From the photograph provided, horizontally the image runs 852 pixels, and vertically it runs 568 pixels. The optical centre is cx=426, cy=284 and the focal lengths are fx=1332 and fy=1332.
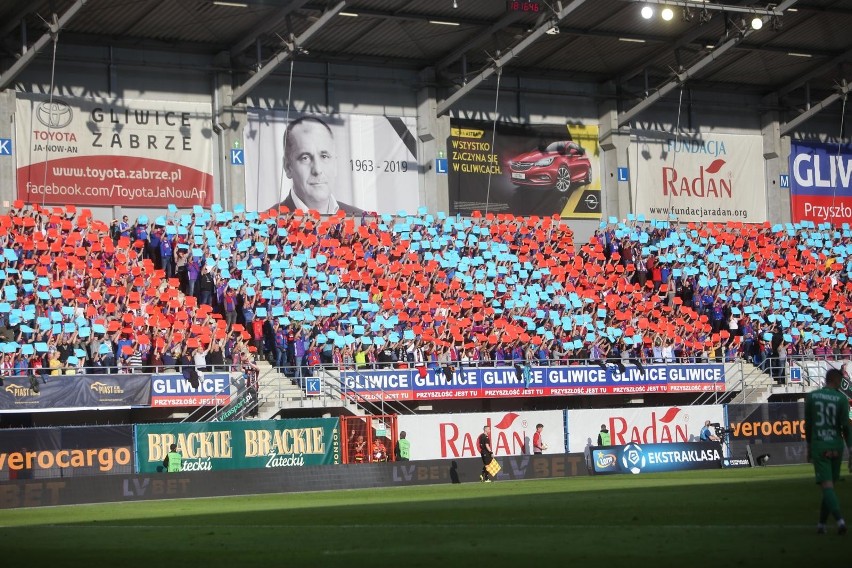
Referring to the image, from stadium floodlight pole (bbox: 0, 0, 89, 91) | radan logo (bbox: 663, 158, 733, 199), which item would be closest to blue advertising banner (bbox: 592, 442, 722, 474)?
stadium floodlight pole (bbox: 0, 0, 89, 91)

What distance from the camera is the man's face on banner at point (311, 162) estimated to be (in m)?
47.6

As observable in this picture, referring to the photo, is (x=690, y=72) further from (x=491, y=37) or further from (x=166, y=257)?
(x=166, y=257)

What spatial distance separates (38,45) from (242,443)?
13.6 metres

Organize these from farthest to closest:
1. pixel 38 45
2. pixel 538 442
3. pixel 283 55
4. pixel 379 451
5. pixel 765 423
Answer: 1. pixel 283 55
2. pixel 765 423
3. pixel 538 442
4. pixel 38 45
5. pixel 379 451

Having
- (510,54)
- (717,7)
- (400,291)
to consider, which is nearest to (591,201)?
(510,54)

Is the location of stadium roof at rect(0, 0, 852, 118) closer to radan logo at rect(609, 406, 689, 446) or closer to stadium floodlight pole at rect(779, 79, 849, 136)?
stadium floodlight pole at rect(779, 79, 849, 136)

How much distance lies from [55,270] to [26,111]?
7752mm

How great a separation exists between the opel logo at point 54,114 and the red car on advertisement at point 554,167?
17.2m

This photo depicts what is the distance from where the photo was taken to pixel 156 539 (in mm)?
17766

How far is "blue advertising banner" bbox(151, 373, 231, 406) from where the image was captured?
35.9m

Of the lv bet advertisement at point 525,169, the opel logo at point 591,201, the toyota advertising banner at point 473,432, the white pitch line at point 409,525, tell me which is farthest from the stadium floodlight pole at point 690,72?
the white pitch line at point 409,525

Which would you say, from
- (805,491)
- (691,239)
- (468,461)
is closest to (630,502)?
(805,491)

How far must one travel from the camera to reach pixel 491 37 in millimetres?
47938

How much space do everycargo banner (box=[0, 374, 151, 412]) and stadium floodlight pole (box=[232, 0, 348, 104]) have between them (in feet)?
41.9
